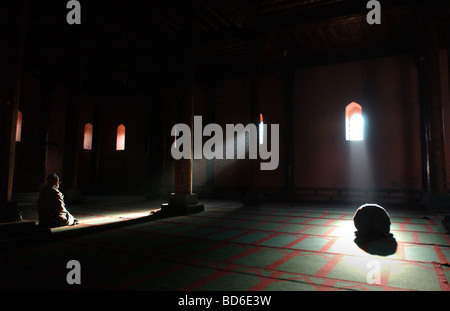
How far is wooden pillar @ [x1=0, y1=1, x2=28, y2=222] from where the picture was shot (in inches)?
162

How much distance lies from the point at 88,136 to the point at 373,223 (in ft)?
52.2

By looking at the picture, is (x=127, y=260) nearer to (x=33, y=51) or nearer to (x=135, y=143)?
(x=33, y=51)

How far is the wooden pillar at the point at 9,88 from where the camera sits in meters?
4.12

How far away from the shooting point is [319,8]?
8773 mm

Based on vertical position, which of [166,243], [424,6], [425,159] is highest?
[424,6]

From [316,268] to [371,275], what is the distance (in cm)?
53

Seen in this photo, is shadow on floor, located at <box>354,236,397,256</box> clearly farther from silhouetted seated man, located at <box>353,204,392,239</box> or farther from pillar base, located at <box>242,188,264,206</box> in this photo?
pillar base, located at <box>242,188,264,206</box>

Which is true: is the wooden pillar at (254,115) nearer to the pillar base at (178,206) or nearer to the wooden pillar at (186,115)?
the wooden pillar at (186,115)

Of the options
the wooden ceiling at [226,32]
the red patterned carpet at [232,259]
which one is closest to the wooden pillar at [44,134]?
the wooden ceiling at [226,32]

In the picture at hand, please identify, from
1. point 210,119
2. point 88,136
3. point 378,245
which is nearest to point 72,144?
point 210,119

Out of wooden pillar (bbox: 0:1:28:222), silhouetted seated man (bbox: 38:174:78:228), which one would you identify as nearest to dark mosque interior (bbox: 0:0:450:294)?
wooden pillar (bbox: 0:1:28:222)

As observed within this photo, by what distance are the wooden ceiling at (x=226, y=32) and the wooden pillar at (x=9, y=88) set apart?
4.76 m

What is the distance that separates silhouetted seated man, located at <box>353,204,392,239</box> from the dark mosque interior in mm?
43
